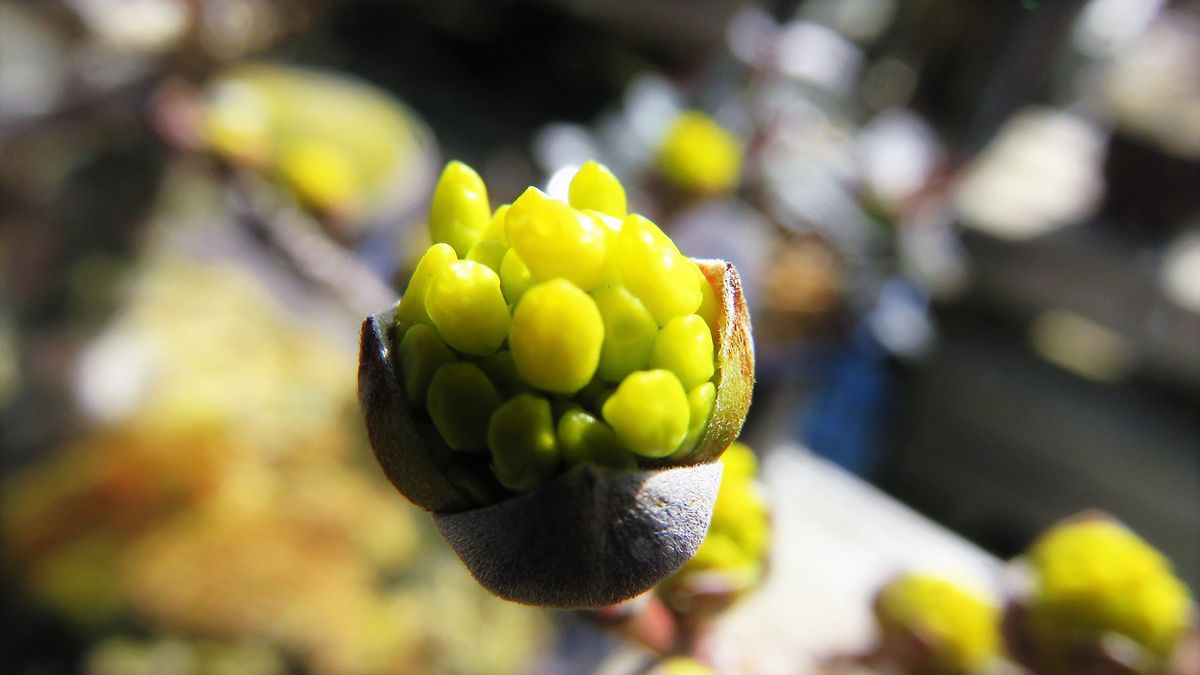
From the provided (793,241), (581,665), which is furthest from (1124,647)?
(793,241)

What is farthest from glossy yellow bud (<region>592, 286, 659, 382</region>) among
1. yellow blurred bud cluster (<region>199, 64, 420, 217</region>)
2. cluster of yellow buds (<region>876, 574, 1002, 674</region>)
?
yellow blurred bud cluster (<region>199, 64, 420, 217</region>)

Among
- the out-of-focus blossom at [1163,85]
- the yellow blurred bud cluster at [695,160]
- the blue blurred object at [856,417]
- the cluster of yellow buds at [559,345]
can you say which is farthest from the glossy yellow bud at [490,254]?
the out-of-focus blossom at [1163,85]

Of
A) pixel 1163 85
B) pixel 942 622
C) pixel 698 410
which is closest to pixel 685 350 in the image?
pixel 698 410

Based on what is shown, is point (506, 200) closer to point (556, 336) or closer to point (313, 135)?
point (313, 135)

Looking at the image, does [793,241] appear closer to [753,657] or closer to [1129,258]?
[1129,258]

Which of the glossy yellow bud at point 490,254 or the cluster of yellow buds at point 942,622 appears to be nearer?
the glossy yellow bud at point 490,254

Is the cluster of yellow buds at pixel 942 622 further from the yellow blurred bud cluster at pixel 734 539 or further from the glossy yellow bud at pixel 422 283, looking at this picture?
the glossy yellow bud at pixel 422 283

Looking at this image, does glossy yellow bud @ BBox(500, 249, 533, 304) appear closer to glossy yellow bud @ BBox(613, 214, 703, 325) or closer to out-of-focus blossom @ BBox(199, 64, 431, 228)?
glossy yellow bud @ BBox(613, 214, 703, 325)
